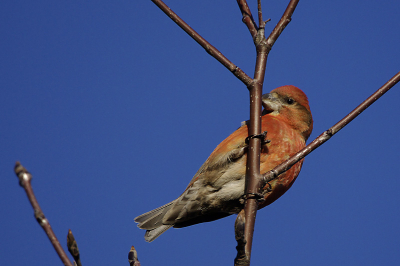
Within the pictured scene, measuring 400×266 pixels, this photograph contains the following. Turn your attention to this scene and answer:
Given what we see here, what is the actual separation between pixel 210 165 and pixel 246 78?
4.40 ft

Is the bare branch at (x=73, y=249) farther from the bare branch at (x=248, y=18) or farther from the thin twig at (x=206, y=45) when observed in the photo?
the bare branch at (x=248, y=18)

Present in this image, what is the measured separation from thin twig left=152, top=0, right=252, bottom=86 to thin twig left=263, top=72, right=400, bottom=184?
0.59m

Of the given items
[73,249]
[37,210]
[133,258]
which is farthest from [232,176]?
[37,210]

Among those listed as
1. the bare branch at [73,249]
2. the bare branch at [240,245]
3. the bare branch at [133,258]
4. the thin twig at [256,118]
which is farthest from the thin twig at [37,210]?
the thin twig at [256,118]

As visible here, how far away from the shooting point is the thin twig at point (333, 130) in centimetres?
242

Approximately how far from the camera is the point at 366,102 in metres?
2.48

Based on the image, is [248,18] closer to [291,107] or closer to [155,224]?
[291,107]

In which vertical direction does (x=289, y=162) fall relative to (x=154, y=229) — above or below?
below

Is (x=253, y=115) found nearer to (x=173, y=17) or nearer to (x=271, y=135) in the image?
(x=173, y=17)

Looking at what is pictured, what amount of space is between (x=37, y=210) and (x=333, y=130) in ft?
5.64

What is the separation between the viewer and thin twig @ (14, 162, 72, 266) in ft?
4.33

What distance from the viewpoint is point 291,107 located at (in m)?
4.49

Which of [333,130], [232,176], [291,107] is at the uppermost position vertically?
[291,107]

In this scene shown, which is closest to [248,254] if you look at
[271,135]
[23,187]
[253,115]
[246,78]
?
[253,115]
